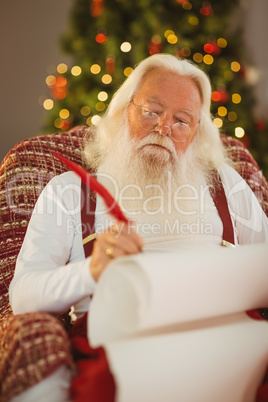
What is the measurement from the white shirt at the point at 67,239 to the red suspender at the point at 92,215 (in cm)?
2

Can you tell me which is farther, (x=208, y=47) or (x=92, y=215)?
(x=208, y=47)

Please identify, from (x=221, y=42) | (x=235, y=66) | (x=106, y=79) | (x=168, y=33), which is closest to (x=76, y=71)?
(x=106, y=79)

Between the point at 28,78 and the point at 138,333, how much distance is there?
11.3 ft

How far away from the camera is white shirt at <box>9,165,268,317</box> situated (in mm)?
1214

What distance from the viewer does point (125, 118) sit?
1.86m

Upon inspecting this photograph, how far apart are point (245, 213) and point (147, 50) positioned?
190cm

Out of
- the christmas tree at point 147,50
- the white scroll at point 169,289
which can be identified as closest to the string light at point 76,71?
the christmas tree at point 147,50

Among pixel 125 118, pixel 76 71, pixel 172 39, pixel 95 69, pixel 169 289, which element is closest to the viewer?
pixel 169 289

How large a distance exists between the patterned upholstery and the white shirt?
0.09m

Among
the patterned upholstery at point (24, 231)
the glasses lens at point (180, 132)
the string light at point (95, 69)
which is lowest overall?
the patterned upholstery at point (24, 231)

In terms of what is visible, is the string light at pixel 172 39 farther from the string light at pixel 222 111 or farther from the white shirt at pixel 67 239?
the white shirt at pixel 67 239

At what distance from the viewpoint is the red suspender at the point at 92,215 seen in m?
1.50

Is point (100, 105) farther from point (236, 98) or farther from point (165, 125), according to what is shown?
point (165, 125)

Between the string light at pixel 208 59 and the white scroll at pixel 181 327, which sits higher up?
the string light at pixel 208 59
